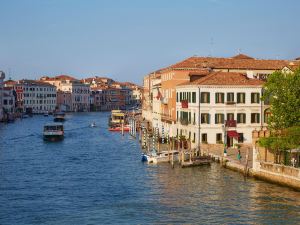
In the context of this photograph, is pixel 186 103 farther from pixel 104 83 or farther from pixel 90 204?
pixel 104 83

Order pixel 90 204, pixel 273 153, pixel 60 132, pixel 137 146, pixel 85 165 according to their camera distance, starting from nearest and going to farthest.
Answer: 1. pixel 90 204
2. pixel 273 153
3. pixel 85 165
4. pixel 137 146
5. pixel 60 132

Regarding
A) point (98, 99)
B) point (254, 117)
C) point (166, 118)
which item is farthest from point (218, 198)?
point (98, 99)

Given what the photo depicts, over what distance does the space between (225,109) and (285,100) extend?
997cm

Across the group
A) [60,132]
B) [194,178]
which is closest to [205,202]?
[194,178]

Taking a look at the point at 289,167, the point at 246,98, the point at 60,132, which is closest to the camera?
the point at 289,167

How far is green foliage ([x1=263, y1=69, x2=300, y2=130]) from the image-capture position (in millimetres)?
29812

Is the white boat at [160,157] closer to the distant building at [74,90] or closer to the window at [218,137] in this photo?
the window at [218,137]

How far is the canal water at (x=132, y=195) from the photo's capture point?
70.9 ft

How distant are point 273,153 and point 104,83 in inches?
6786

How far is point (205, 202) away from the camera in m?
24.1

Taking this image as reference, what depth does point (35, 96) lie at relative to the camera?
142625mm

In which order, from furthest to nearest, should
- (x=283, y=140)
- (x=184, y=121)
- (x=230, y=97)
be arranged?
(x=184, y=121), (x=230, y=97), (x=283, y=140)

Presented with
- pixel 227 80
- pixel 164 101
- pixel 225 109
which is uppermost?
pixel 227 80

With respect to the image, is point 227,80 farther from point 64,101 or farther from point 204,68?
point 64,101
